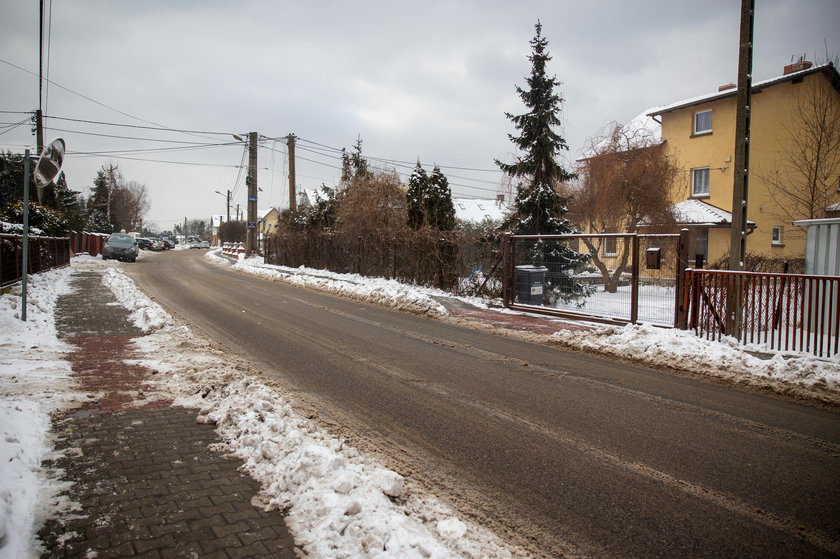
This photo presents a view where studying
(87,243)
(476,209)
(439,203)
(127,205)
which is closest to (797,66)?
(439,203)

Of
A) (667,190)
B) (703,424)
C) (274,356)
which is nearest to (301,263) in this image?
(667,190)

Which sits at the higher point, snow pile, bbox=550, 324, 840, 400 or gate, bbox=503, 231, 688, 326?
gate, bbox=503, 231, 688, 326

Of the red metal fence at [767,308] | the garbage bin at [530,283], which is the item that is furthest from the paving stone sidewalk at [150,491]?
the garbage bin at [530,283]

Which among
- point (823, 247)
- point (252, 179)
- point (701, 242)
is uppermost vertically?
point (252, 179)

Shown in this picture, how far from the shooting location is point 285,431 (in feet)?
14.0

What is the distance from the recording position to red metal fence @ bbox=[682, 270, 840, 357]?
7512mm

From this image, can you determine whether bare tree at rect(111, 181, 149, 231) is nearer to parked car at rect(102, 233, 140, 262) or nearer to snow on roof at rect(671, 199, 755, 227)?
parked car at rect(102, 233, 140, 262)

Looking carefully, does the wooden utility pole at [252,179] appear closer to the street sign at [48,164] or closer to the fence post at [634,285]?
the street sign at [48,164]

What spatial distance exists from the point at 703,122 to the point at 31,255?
30.2 meters

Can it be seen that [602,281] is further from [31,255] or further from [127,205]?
[127,205]

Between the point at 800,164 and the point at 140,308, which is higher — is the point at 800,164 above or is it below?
above

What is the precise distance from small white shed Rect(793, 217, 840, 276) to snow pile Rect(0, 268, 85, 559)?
11.8 metres

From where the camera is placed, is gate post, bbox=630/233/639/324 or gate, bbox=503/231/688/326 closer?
gate, bbox=503/231/688/326

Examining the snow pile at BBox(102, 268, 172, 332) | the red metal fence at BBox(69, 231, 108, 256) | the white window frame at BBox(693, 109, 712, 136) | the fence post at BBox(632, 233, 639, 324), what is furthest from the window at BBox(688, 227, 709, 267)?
the red metal fence at BBox(69, 231, 108, 256)
